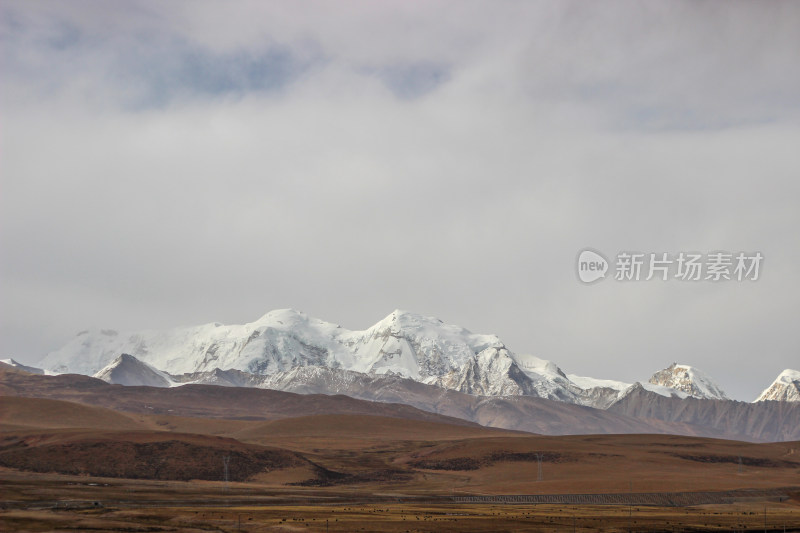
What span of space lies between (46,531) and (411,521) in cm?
4574

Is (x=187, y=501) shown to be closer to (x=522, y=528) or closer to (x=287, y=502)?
(x=287, y=502)

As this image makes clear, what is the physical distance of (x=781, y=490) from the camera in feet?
635

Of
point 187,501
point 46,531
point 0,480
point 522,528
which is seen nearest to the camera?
point 46,531

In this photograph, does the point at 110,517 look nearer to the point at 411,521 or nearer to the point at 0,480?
the point at 411,521

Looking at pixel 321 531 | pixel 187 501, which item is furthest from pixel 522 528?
pixel 187 501

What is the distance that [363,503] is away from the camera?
166875 millimetres

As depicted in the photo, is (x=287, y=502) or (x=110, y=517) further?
(x=287, y=502)

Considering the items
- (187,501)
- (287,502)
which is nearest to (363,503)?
(287,502)

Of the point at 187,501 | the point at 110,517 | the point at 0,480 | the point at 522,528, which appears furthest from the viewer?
the point at 0,480

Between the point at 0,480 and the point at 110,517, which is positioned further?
the point at 0,480

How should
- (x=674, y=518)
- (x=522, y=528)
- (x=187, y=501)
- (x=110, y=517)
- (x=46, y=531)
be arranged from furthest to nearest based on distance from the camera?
(x=187, y=501), (x=674, y=518), (x=110, y=517), (x=522, y=528), (x=46, y=531)

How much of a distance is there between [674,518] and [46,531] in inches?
3365

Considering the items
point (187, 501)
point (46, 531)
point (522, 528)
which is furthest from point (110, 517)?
point (522, 528)

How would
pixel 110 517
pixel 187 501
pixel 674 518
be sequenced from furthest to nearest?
pixel 187 501 < pixel 674 518 < pixel 110 517
